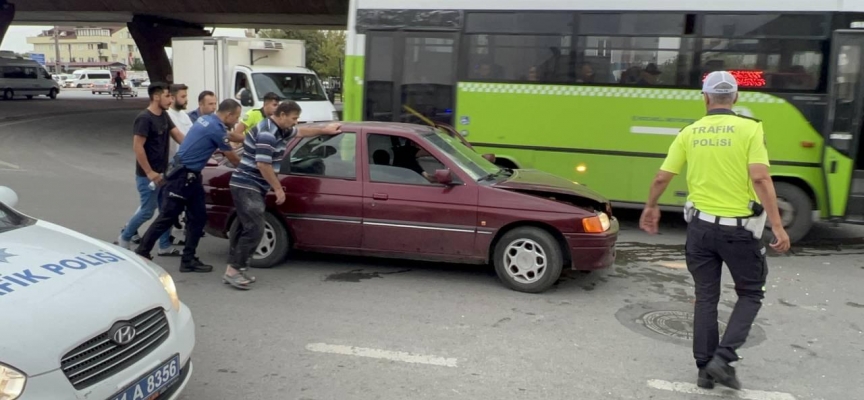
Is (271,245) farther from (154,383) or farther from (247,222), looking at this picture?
(154,383)

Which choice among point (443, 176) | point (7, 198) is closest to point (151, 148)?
point (7, 198)

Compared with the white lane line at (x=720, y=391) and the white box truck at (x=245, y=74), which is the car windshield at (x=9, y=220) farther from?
the white box truck at (x=245, y=74)

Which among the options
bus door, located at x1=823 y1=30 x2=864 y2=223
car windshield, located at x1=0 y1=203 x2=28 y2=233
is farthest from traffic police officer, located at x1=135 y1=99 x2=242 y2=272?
bus door, located at x1=823 y1=30 x2=864 y2=223

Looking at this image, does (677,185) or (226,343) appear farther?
(677,185)

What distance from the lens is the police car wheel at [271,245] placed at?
21.5 ft

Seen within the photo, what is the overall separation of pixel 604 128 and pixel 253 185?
450cm

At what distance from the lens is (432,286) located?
6184 mm

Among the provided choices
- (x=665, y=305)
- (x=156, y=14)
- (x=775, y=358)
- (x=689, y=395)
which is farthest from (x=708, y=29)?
(x=156, y=14)

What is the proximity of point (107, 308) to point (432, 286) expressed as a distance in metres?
3.46

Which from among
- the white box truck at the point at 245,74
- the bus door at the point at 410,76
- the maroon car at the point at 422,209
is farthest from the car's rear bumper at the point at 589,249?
the white box truck at the point at 245,74

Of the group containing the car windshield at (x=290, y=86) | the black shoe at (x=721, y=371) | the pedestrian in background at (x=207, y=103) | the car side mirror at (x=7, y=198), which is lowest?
the black shoe at (x=721, y=371)

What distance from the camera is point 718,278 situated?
414 cm

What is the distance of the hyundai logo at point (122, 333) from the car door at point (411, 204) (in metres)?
3.31

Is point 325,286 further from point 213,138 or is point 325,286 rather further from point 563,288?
point 563,288
